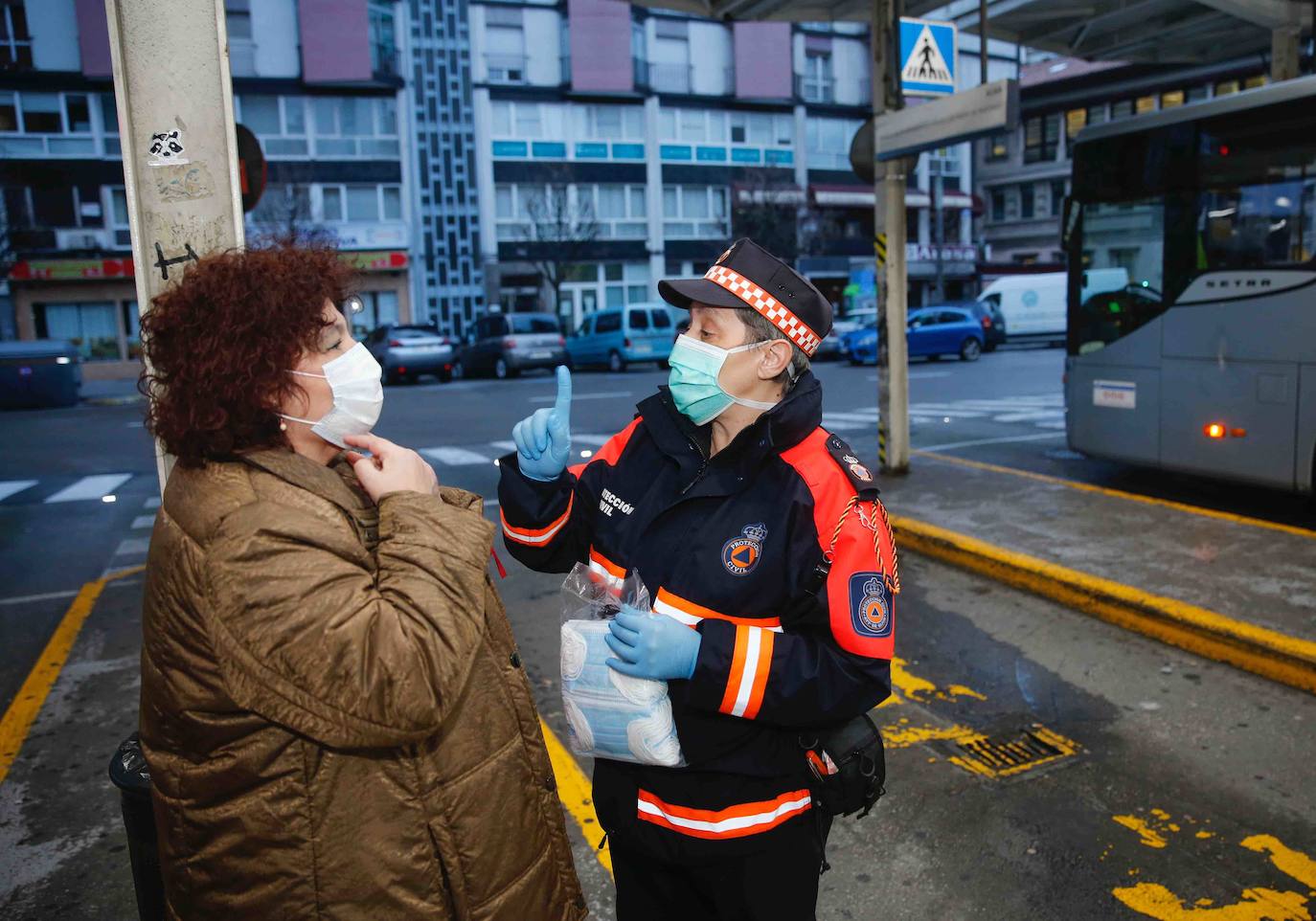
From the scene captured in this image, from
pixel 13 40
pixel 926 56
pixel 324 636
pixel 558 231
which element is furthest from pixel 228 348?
pixel 13 40

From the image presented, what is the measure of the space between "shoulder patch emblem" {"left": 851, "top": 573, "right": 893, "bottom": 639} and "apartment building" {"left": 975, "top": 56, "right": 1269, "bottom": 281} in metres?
43.9

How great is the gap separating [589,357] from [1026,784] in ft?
83.7

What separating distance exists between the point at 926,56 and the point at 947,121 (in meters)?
1.09

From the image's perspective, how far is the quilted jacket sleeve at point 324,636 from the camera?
1.60 metres

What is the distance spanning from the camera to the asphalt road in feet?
10.8

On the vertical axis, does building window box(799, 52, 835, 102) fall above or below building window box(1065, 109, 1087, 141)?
above

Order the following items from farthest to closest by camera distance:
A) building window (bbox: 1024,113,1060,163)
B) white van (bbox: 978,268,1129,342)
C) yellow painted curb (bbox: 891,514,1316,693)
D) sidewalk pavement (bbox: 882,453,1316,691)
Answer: building window (bbox: 1024,113,1060,163), white van (bbox: 978,268,1129,342), sidewalk pavement (bbox: 882,453,1316,691), yellow painted curb (bbox: 891,514,1316,693)

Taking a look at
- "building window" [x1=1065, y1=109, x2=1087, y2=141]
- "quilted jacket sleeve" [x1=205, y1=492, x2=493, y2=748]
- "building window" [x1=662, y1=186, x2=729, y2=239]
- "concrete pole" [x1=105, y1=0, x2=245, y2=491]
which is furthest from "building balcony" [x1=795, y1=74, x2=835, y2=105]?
"quilted jacket sleeve" [x1=205, y1=492, x2=493, y2=748]

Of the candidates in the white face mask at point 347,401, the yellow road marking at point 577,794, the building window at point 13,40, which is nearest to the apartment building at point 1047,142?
the building window at point 13,40

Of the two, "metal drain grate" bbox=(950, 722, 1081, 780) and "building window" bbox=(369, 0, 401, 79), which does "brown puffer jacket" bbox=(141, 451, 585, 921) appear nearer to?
"metal drain grate" bbox=(950, 722, 1081, 780)

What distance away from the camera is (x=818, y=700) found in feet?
6.64

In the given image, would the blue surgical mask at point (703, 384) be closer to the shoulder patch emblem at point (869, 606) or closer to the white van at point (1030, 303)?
the shoulder patch emblem at point (869, 606)

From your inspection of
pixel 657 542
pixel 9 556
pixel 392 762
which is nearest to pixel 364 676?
Answer: pixel 392 762

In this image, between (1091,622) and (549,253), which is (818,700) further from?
(549,253)
